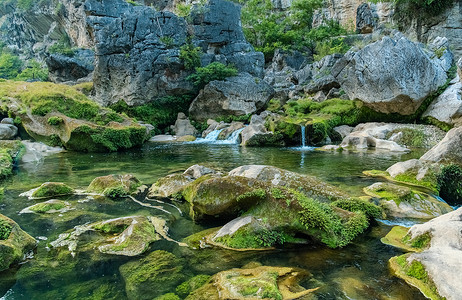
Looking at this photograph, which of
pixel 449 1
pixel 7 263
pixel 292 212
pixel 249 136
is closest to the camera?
pixel 7 263

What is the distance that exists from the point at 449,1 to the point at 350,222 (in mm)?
31835

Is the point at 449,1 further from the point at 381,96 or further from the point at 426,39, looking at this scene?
the point at 381,96

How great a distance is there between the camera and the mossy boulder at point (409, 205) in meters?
5.98

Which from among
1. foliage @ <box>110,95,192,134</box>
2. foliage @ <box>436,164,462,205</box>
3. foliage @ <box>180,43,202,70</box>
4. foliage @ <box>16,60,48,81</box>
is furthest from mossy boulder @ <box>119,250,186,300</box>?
foliage @ <box>16,60,48,81</box>

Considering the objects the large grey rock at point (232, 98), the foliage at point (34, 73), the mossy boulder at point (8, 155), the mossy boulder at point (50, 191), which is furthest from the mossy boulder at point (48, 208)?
the foliage at point (34, 73)

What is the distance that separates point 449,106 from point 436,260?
1769cm

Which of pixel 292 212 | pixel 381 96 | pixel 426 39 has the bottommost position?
pixel 292 212

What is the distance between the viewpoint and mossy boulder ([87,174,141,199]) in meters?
7.82

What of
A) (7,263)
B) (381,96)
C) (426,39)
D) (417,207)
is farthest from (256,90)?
(7,263)

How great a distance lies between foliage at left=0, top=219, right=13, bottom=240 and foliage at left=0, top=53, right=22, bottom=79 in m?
63.6

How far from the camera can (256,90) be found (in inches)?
1141

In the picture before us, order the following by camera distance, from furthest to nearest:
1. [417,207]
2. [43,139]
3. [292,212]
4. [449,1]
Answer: [449,1], [43,139], [417,207], [292,212]

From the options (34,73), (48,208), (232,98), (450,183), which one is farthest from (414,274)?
(34,73)

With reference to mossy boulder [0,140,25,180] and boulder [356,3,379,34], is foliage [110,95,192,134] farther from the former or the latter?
boulder [356,3,379,34]
